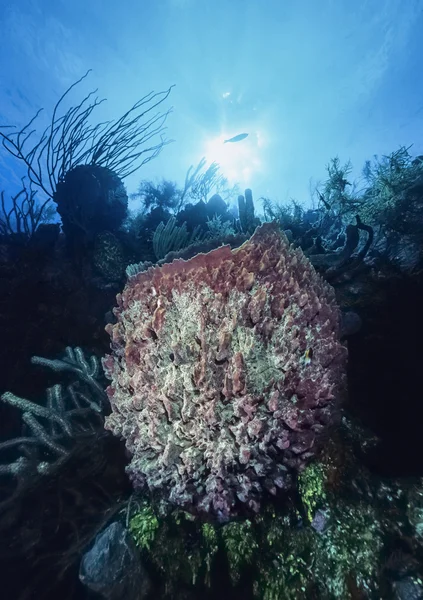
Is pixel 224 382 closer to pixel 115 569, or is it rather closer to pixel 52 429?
pixel 115 569

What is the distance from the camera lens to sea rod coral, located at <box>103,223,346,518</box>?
1.64m

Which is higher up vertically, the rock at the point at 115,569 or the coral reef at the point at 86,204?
the coral reef at the point at 86,204

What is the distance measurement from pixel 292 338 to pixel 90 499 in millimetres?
2346

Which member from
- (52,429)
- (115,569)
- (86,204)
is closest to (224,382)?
(115,569)

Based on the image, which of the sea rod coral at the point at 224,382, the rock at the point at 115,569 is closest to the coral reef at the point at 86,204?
the sea rod coral at the point at 224,382

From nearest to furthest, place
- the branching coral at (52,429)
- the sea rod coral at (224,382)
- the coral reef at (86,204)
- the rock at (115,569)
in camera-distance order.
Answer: the sea rod coral at (224,382), the rock at (115,569), the branching coral at (52,429), the coral reef at (86,204)

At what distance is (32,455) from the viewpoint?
8.19 ft

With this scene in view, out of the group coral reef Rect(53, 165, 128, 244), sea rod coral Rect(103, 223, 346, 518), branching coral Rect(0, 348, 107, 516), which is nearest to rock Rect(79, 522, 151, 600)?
sea rod coral Rect(103, 223, 346, 518)

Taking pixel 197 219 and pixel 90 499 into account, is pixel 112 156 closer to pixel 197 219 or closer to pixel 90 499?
pixel 197 219

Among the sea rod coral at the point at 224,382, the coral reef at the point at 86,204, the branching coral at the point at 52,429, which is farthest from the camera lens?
the coral reef at the point at 86,204

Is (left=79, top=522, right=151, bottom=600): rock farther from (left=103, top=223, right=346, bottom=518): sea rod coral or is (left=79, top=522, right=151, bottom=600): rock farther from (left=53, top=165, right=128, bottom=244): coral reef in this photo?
(left=53, top=165, right=128, bottom=244): coral reef

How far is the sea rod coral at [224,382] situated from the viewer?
5.38ft

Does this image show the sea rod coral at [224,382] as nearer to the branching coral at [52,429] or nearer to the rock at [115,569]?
the rock at [115,569]

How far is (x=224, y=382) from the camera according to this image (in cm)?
169
